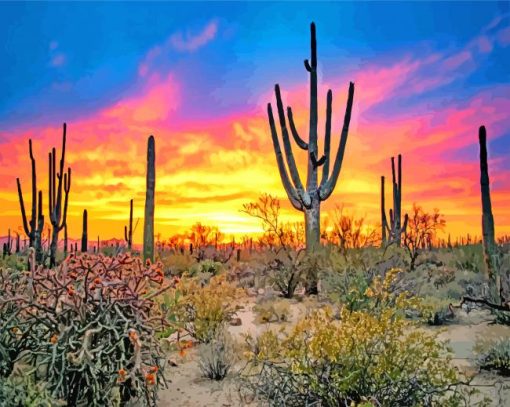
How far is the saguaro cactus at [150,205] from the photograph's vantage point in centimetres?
1512

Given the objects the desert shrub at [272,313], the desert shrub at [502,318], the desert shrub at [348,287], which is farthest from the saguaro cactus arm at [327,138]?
the desert shrub at [502,318]

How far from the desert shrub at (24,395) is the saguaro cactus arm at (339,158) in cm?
1363

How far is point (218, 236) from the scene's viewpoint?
44812 millimetres

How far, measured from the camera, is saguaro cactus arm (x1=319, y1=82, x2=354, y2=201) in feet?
56.9

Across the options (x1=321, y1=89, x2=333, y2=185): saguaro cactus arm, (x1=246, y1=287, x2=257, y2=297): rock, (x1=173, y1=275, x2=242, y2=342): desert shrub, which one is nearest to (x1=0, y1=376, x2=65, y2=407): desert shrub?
(x1=173, y1=275, x2=242, y2=342): desert shrub

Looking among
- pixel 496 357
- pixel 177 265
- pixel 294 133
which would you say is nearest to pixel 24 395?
pixel 496 357

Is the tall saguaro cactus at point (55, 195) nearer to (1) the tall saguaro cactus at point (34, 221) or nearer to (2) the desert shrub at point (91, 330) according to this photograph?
(1) the tall saguaro cactus at point (34, 221)

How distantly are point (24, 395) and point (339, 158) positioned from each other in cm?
1480

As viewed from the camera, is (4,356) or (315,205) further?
(315,205)

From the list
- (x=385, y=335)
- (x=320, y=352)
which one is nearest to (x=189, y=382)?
(x=320, y=352)

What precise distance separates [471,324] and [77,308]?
730 cm

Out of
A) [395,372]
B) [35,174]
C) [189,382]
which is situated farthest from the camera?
[35,174]

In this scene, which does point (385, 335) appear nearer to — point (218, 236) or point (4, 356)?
point (4, 356)

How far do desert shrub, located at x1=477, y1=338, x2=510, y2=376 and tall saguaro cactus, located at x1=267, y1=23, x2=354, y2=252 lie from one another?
347 inches
